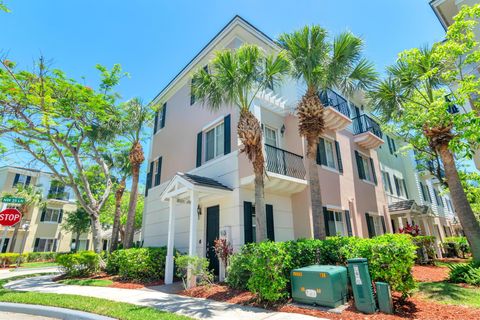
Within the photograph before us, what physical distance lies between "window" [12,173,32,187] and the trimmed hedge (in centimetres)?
3854

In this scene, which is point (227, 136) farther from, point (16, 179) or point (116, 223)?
point (16, 179)

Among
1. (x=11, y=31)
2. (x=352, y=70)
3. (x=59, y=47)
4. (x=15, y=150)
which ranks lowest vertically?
(x=15, y=150)

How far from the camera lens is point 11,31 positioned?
10.7m

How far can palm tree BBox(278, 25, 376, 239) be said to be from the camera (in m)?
9.37

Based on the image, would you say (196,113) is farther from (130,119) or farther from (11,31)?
(11,31)

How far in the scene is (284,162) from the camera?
1132cm

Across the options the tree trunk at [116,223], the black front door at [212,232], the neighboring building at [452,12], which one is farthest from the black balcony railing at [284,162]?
the tree trunk at [116,223]

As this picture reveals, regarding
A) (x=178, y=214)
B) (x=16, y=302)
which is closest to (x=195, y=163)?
(x=178, y=214)

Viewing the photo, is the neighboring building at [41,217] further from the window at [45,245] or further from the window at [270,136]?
the window at [270,136]

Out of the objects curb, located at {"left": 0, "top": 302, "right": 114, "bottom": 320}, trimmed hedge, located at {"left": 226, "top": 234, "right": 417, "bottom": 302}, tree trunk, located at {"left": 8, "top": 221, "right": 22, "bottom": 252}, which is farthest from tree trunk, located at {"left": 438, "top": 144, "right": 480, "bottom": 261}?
tree trunk, located at {"left": 8, "top": 221, "right": 22, "bottom": 252}

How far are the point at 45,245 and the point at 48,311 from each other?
36.0 m

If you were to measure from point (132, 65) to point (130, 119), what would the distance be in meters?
3.63

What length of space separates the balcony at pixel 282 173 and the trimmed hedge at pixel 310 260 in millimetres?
3148

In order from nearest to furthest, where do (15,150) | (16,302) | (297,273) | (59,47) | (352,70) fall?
(297,273) < (16,302) < (352,70) < (59,47) < (15,150)
